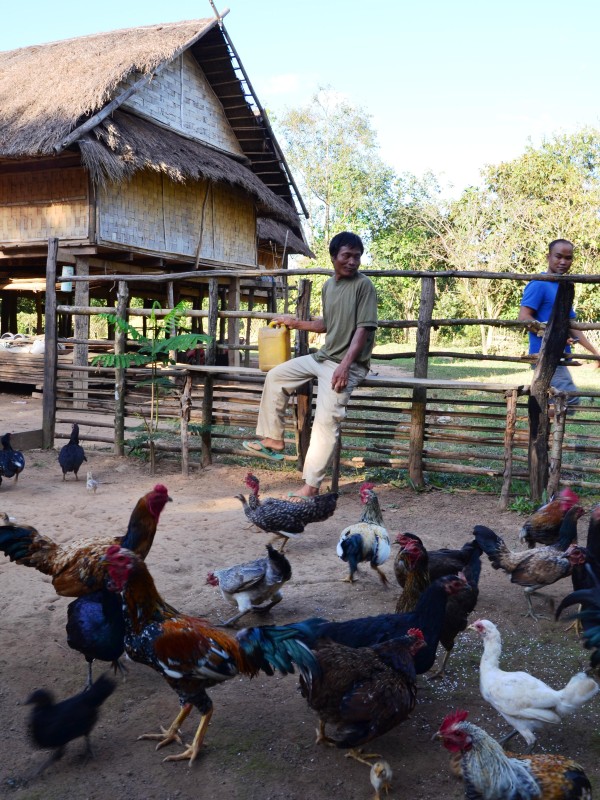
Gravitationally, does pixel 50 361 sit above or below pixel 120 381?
above

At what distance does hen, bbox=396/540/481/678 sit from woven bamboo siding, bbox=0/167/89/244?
11513 millimetres

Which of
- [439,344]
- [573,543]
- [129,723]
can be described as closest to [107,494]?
[129,723]

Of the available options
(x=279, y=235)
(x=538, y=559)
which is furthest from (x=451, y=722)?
(x=279, y=235)

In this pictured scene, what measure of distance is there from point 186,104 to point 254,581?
1472 centimetres

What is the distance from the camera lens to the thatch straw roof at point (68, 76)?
483 inches

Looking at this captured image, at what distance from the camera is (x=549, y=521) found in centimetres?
499

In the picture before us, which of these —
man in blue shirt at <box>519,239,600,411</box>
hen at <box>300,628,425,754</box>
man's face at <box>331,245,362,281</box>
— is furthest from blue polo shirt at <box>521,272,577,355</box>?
hen at <box>300,628,425,754</box>

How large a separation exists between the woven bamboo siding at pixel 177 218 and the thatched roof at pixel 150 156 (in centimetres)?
55

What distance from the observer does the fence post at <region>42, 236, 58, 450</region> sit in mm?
9398

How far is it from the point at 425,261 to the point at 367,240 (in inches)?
142

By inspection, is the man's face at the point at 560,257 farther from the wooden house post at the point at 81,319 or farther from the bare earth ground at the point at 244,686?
the wooden house post at the point at 81,319

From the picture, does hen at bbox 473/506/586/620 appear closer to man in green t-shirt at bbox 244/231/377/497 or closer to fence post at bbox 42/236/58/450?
man in green t-shirt at bbox 244/231/377/497

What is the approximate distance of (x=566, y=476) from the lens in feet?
23.5

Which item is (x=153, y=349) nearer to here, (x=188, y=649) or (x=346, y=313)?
(x=346, y=313)
